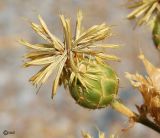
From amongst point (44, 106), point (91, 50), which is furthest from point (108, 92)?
point (44, 106)

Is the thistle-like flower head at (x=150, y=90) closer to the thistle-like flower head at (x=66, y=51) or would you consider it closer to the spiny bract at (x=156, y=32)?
the spiny bract at (x=156, y=32)

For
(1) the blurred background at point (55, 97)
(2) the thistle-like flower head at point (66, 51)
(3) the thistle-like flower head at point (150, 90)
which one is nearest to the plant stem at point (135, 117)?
(3) the thistle-like flower head at point (150, 90)

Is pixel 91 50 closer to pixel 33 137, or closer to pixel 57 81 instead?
pixel 57 81

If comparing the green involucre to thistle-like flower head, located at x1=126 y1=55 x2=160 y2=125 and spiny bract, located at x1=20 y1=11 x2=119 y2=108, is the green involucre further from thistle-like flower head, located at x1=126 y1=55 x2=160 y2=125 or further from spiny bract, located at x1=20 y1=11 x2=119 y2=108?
thistle-like flower head, located at x1=126 y1=55 x2=160 y2=125

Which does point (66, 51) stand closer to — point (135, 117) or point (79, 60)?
point (79, 60)

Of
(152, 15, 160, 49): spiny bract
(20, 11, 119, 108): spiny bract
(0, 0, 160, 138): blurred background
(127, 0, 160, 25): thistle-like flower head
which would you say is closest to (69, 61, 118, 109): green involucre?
(20, 11, 119, 108): spiny bract
